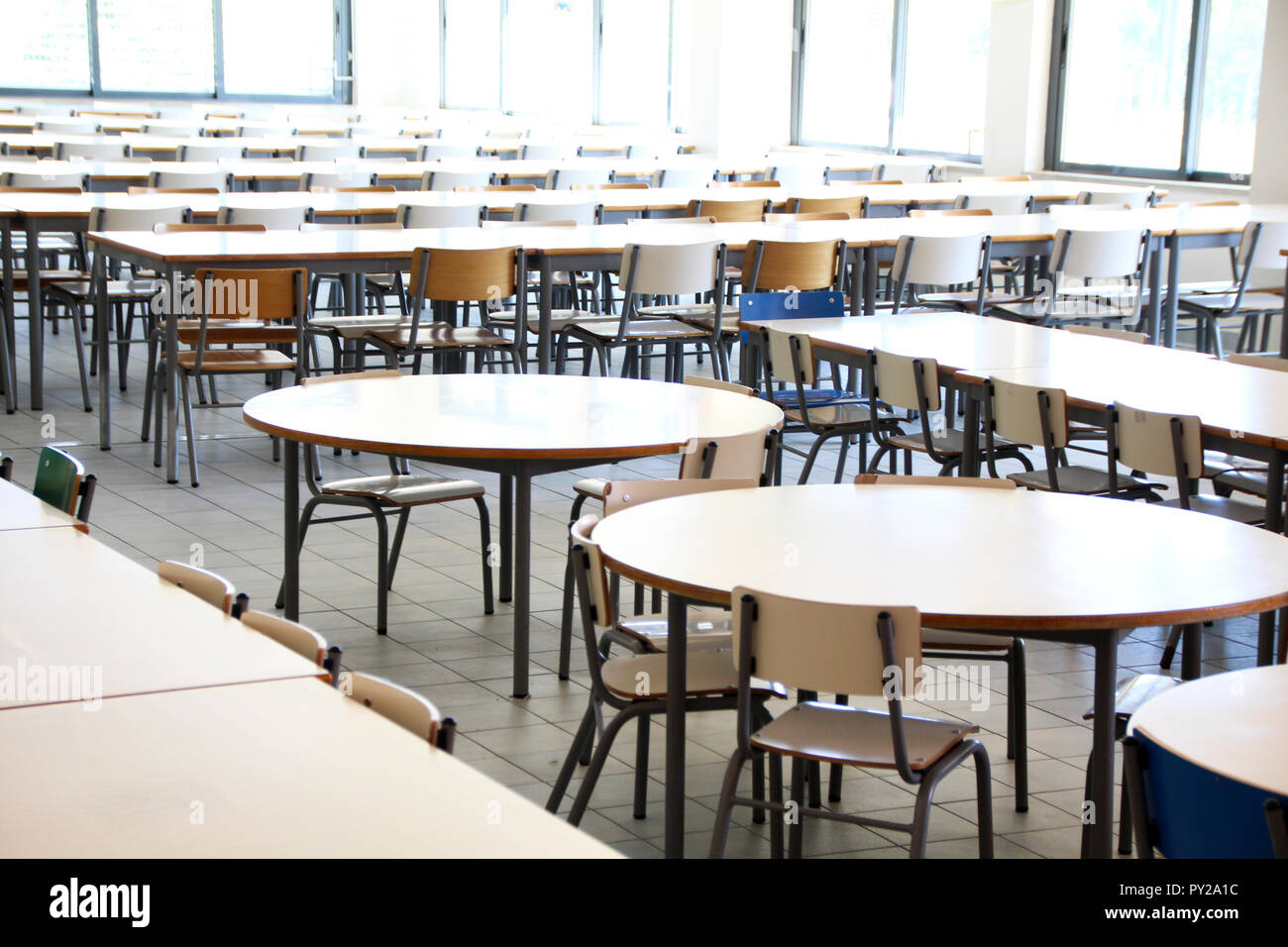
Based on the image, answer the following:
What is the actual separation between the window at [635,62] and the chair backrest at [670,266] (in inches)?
372

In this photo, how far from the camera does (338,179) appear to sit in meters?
9.03

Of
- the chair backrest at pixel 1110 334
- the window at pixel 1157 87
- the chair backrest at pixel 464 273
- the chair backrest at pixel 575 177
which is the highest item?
the window at pixel 1157 87

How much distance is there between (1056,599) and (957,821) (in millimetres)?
899

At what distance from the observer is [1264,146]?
9250 mm

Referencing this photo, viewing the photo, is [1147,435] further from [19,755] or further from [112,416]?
[112,416]

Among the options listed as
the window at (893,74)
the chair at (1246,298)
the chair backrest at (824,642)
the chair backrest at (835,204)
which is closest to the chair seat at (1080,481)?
the chair backrest at (824,642)

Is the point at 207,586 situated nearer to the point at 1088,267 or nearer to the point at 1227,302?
the point at 1088,267

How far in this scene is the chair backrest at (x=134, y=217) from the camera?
635cm

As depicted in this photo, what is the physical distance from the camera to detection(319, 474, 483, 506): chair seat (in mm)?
4082

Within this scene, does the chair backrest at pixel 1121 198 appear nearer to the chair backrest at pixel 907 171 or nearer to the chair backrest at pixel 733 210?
the chair backrest at pixel 733 210

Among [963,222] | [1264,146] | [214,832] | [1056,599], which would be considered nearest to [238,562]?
[1056,599]

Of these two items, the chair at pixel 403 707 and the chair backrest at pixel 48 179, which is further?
the chair backrest at pixel 48 179

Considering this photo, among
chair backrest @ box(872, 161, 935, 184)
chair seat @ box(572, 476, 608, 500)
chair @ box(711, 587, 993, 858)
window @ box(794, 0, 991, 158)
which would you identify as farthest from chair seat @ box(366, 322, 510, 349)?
window @ box(794, 0, 991, 158)

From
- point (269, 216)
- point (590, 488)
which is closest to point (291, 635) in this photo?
point (590, 488)
